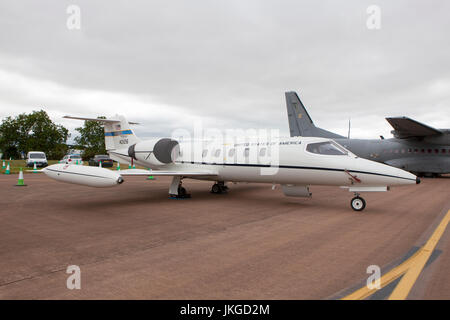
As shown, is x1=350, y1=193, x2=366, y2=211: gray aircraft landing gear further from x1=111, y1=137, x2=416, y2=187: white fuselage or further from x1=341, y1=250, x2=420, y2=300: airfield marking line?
x1=341, y1=250, x2=420, y2=300: airfield marking line

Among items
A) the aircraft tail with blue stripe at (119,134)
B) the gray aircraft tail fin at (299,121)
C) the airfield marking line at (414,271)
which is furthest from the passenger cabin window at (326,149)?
the gray aircraft tail fin at (299,121)

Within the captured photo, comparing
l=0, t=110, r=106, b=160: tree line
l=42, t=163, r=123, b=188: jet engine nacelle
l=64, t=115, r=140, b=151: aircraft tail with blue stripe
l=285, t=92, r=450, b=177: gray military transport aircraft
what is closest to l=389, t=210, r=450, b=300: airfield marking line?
l=42, t=163, r=123, b=188: jet engine nacelle

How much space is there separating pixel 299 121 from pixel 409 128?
330 inches

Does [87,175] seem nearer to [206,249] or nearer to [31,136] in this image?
[206,249]

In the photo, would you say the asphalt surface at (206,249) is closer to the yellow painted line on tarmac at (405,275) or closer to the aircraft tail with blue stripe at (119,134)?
the yellow painted line on tarmac at (405,275)

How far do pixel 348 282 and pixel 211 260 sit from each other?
190 centimetres

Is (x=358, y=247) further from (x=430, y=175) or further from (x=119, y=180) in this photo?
(x=430, y=175)

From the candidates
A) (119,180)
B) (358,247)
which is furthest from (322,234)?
(119,180)

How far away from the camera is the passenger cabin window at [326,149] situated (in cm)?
A: 870

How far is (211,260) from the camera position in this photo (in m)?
4.26

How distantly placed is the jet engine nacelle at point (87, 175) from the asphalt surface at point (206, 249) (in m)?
0.80

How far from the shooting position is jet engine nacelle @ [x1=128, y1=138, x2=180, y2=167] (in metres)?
12.3

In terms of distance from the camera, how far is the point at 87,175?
8609 mm

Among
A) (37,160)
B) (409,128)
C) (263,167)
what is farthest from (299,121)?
(37,160)
